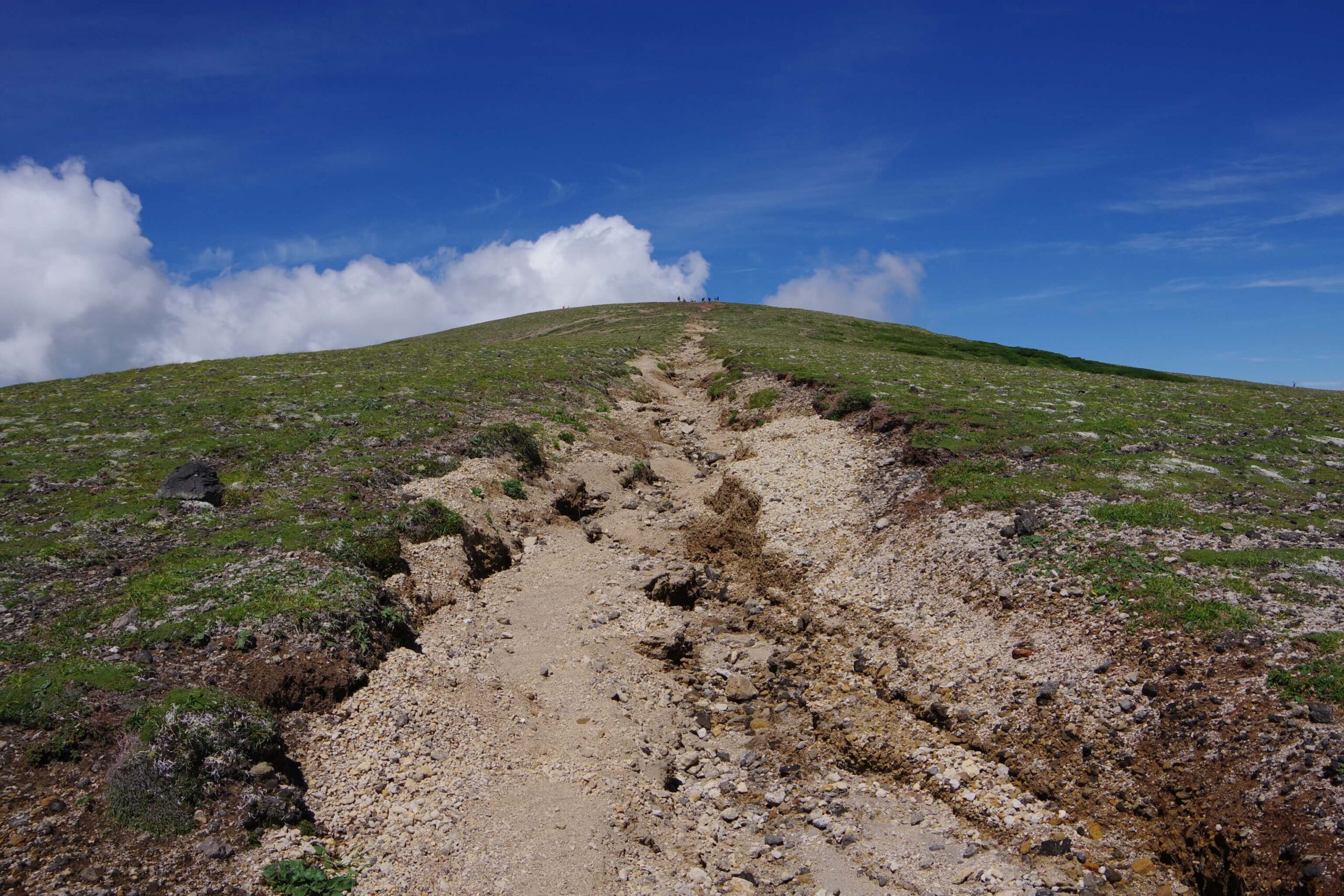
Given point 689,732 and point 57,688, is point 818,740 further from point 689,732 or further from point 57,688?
point 57,688

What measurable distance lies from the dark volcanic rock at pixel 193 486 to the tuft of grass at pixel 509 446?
24.8 ft

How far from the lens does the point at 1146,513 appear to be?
15828mm

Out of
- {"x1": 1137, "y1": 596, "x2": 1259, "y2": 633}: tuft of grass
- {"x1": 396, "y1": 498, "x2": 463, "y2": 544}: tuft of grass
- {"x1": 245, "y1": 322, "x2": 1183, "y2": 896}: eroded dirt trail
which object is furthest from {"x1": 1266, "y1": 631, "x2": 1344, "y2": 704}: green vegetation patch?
{"x1": 396, "y1": 498, "x2": 463, "y2": 544}: tuft of grass

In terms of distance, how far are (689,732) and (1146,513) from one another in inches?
466

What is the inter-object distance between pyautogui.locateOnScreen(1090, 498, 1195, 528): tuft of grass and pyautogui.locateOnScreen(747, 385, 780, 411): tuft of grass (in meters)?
18.1

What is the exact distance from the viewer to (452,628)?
1546cm

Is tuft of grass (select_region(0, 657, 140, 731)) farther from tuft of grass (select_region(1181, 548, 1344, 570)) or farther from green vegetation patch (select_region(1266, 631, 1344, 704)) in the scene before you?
tuft of grass (select_region(1181, 548, 1344, 570))

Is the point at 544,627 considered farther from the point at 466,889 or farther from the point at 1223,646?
the point at 1223,646

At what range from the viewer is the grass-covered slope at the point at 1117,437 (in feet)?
56.8

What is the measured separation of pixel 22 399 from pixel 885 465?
34.2m

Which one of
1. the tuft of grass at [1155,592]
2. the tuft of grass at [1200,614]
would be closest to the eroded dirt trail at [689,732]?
the tuft of grass at [1200,614]

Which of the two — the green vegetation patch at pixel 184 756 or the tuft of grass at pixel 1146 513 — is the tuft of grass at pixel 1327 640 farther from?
the green vegetation patch at pixel 184 756

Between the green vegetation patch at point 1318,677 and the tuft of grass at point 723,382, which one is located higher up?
the tuft of grass at point 723,382

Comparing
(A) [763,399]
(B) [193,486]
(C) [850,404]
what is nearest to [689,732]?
(B) [193,486]
